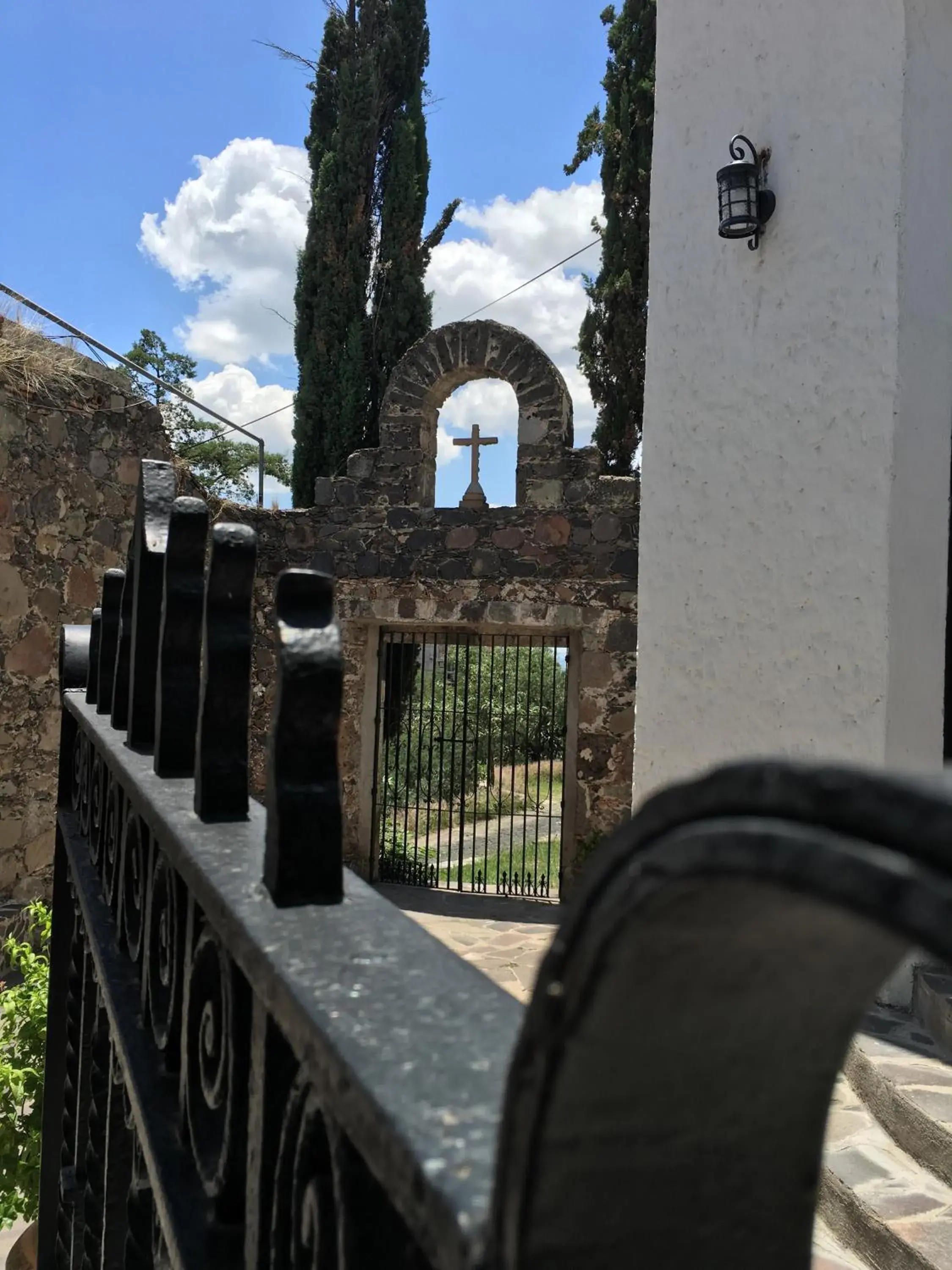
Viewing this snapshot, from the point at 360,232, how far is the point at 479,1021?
12588mm

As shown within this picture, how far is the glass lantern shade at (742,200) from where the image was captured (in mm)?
3848

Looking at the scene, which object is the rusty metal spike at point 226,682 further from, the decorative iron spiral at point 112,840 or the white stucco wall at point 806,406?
the white stucco wall at point 806,406

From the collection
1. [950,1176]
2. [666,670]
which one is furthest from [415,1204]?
[666,670]

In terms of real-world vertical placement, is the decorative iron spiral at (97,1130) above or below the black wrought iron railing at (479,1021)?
below

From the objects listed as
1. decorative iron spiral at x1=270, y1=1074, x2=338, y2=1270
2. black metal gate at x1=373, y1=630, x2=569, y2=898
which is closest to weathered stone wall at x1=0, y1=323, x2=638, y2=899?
black metal gate at x1=373, y1=630, x2=569, y2=898

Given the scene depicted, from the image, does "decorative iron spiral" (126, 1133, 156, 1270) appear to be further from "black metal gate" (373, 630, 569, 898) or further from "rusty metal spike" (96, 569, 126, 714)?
"black metal gate" (373, 630, 569, 898)

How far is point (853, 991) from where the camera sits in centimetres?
31

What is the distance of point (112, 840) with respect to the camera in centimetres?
124

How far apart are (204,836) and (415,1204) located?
17.4 inches

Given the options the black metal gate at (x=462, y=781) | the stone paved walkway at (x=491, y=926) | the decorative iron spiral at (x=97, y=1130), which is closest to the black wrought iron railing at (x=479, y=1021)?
the decorative iron spiral at (x=97, y=1130)

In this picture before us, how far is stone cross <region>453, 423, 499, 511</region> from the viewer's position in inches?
281

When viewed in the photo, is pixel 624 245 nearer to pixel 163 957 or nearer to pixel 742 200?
pixel 742 200

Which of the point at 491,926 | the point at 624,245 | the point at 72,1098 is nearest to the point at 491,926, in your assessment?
the point at 491,926

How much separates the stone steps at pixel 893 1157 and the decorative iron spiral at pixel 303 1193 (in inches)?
86.3
